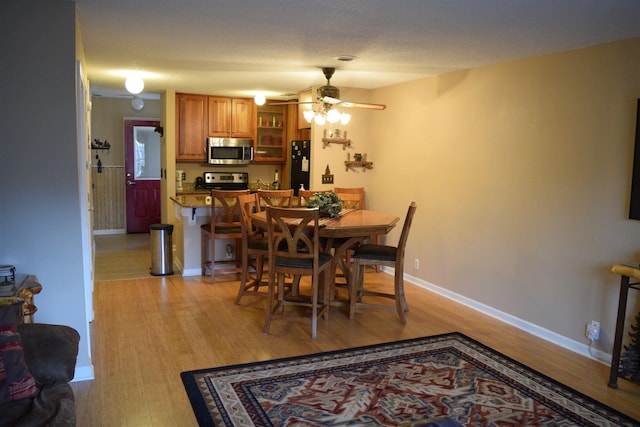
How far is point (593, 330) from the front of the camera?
142 inches

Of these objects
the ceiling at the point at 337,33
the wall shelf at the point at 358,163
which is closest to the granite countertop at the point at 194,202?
the ceiling at the point at 337,33

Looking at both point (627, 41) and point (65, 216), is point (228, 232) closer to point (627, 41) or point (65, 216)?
point (65, 216)

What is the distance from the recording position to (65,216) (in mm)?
2969

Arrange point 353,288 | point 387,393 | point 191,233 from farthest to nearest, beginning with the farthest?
point 191,233 < point 353,288 < point 387,393

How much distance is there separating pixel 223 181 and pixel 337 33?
4856 mm

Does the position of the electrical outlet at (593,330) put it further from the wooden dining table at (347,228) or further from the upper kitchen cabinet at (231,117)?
the upper kitchen cabinet at (231,117)

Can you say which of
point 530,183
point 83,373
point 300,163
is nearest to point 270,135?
point 300,163

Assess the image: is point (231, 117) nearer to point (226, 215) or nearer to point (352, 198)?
point (226, 215)

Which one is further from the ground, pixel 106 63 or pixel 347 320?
pixel 106 63

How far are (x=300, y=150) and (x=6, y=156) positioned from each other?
4206 mm

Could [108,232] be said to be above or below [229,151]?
below

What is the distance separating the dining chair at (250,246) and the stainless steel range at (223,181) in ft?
8.52

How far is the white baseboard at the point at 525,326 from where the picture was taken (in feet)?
11.9

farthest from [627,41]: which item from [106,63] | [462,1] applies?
[106,63]
